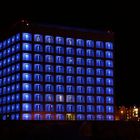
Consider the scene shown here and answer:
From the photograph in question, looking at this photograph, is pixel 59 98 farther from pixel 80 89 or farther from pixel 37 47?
pixel 37 47

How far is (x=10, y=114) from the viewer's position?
381 ft

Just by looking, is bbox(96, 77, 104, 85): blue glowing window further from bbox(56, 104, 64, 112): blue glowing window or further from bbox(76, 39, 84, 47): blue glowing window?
bbox(56, 104, 64, 112): blue glowing window

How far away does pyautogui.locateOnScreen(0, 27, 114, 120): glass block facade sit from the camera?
112 meters

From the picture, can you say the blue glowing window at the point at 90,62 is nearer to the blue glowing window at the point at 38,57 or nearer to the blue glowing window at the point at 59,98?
the blue glowing window at the point at 59,98

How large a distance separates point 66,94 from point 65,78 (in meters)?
4.66

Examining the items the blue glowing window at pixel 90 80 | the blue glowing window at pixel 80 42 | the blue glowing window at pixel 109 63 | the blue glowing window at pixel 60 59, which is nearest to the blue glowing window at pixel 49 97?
the blue glowing window at pixel 60 59

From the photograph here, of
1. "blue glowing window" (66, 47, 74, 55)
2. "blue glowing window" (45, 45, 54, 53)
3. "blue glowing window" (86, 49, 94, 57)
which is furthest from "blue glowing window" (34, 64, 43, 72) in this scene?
"blue glowing window" (86, 49, 94, 57)

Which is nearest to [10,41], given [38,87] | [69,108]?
[38,87]
